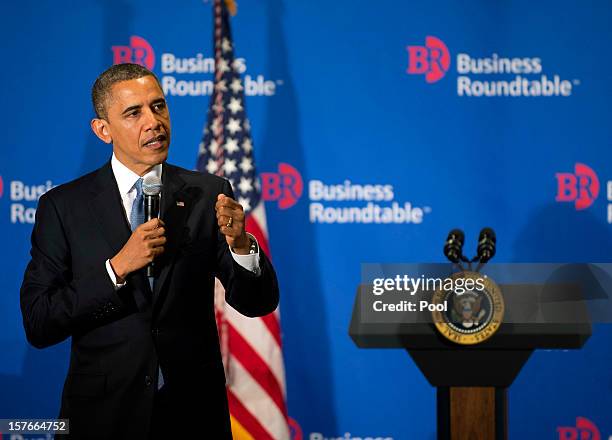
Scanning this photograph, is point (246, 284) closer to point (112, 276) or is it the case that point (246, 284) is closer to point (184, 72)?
point (112, 276)

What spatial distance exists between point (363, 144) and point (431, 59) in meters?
0.58

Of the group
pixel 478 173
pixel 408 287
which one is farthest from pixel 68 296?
pixel 478 173

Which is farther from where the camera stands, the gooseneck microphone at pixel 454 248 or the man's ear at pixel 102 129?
the gooseneck microphone at pixel 454 248

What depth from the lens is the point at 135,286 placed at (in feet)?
6.84

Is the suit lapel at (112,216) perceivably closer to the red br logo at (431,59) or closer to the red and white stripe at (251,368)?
the red and white stripe at (251,368)

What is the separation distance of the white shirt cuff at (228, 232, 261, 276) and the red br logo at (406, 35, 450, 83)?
7.48ft

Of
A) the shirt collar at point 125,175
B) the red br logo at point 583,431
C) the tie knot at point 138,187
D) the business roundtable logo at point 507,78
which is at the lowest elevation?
the red br logo at point 583,431

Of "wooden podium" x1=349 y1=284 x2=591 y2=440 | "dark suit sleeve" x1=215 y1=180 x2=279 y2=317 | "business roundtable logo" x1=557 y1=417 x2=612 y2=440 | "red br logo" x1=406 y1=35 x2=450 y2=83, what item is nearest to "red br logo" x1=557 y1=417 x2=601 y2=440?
"business roundtable logo" x1=557 y1=417 x2=612 y2=440

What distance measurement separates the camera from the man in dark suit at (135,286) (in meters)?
2.02

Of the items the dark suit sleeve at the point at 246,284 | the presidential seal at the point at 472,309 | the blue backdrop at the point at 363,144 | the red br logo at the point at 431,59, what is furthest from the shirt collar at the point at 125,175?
the red br logo at the point at 431,59

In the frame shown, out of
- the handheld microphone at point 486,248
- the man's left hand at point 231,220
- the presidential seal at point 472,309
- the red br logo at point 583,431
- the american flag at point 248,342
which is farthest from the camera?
the red br logo at point 583,431

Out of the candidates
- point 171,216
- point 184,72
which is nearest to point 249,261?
point 171,216

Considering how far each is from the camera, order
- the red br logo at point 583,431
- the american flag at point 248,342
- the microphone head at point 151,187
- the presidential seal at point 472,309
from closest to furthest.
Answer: the microphone head at point 151,187 < the presidential seal at point 472,309 < the american flag at point 248,342 < the red br logo at point 583,431

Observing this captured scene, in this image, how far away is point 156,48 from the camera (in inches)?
163
